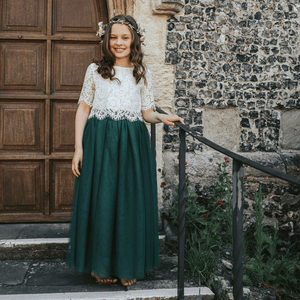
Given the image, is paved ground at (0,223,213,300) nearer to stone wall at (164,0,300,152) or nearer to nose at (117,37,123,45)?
stone wall at (164,0,300,152)

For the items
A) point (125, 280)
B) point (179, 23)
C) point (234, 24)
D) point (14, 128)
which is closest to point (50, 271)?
point (125, 280)

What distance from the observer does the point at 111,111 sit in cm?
179

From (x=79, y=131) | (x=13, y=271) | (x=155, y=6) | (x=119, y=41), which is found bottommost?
(x=13, y=271)

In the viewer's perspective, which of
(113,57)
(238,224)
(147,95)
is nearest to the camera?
(238,224)

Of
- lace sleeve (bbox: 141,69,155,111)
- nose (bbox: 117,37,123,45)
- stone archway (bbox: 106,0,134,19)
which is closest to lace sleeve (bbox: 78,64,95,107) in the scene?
nose (bbox: 117,37,123,45)

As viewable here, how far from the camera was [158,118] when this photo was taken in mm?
1817

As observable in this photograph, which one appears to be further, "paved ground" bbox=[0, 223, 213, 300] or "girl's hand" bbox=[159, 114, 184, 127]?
"paved ground" bbox=[0, 223, 213, 300]

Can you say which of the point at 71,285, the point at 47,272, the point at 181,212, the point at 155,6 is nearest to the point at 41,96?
the point at 155,6

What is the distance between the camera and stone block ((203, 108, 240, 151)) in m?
2.79

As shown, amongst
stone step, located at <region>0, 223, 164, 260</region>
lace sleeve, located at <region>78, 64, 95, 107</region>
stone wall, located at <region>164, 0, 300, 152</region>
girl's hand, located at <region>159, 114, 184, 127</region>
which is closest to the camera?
girl's hand, located at <region>159, 114, 184, 127</region>

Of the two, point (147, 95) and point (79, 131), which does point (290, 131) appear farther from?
point (79, 131)

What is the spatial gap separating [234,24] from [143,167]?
1.82 meters

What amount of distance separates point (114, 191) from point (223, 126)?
1.49 meters

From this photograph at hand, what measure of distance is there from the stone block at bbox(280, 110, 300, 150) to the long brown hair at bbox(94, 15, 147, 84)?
65.7 inches
